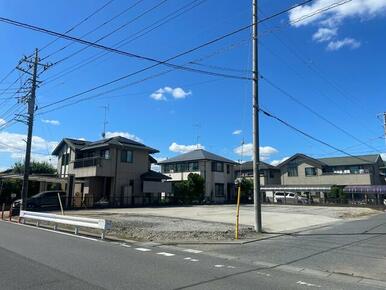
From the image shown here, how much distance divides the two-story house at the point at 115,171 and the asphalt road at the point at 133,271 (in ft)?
98.7

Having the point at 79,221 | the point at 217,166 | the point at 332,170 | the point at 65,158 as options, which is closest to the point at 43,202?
the point at 65,158

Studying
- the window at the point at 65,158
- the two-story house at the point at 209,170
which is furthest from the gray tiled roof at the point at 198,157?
the window at the point at 65,158

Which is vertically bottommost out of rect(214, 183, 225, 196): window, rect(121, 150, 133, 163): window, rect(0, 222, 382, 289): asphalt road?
rect(0, 222, 382, 289): asphalt road

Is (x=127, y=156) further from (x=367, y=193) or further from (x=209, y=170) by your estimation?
(x=367, y=193)

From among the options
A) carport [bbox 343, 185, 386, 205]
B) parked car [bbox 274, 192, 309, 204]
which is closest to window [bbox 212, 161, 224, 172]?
parked car [bbox 274, 192, 309, 204]

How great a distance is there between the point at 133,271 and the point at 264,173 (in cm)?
A: 6336

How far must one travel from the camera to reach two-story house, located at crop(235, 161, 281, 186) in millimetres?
70000

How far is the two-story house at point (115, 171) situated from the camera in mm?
42031

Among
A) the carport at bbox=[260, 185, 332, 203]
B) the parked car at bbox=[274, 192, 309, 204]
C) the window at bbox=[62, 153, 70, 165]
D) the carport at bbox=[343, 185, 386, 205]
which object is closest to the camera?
the window at bbox=[62, 153, 70, 165]

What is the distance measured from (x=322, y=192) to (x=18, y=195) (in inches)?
1697

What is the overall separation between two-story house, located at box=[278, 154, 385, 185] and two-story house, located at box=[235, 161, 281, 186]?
6.82 ft

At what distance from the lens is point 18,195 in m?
37.9

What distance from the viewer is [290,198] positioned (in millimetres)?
59375

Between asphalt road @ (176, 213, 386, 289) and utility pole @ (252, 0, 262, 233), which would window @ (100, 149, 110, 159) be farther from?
asphalt road @ (176, 213, 386, 289)
